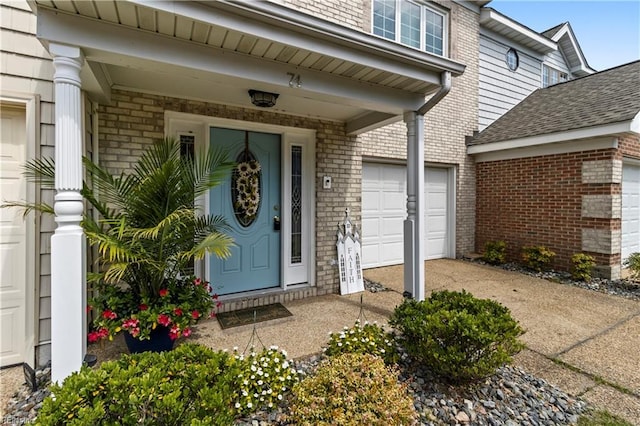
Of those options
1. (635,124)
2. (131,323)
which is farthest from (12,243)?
(635,124)

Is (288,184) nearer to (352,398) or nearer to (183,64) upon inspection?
(183,64)

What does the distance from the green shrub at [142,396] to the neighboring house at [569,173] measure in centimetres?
633

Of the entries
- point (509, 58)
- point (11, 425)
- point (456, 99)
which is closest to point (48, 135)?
point (11, 425)

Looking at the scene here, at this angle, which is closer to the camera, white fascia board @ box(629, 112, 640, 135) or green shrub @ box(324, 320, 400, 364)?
green shrub @ box(324, 320, 400, 364)

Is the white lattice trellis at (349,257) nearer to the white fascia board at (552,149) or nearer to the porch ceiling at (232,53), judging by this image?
the porch ceiling at (232,53)

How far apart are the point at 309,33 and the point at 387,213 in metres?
4.06

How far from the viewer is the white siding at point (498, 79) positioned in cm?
721

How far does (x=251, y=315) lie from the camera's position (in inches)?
139

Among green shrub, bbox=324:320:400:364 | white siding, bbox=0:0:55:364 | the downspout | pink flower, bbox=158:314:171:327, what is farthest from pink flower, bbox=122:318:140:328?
the downspout

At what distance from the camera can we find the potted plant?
2309 mm

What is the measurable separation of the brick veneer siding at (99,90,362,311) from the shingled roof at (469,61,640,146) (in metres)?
3.88

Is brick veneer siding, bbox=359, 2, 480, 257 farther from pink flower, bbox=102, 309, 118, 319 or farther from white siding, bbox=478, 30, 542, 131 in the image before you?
pink flower, bbox=102, 309, 118, 319

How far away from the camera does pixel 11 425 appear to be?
1.91 metres

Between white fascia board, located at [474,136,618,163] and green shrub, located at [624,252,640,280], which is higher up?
white fascia board, located at [474,136,618,163]
